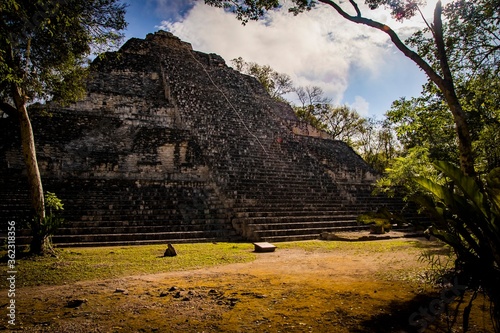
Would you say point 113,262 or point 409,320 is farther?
point 113,262

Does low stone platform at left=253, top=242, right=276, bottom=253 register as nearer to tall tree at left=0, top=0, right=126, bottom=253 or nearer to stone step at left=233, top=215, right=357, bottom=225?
stone step at left=233, top=215, right=357, bottom=225

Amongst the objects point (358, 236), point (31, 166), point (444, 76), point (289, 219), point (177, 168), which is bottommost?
point (358, 236)

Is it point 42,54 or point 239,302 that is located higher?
point 42,54

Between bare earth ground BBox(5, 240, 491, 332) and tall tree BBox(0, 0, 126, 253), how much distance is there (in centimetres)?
298

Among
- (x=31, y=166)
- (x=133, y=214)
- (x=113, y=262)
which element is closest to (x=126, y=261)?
(x=113, y=262)

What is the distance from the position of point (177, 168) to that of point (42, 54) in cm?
608

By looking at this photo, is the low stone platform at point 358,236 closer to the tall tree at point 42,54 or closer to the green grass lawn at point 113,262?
the green grass lawn at point 113,262

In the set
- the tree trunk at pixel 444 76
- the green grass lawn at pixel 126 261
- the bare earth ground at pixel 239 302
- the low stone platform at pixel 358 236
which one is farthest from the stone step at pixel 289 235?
the tree trunk at pixel 444 76

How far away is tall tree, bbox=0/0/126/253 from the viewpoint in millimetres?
5328

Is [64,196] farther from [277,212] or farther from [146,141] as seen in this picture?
[277,212]

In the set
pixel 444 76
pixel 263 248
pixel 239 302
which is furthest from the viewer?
pixel 263 248

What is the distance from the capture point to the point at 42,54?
20.6 ft

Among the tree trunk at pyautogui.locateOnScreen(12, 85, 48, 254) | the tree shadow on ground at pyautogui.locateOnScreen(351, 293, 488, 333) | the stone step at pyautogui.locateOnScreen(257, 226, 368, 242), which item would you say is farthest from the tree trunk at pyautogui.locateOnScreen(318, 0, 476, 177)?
the tree trunk at pyautogui.locateOnScreen(12, 85, 48, 254)

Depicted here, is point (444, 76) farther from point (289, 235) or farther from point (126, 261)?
point (126, 261)
